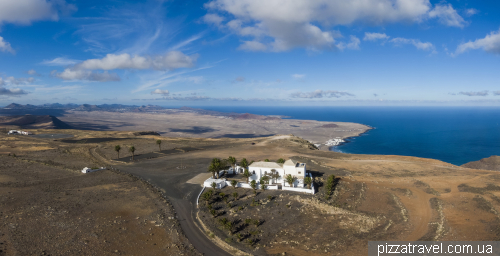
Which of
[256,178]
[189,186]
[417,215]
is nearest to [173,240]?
[189,186]

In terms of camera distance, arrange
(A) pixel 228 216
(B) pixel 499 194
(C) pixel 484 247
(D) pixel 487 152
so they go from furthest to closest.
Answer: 1. (D) pixel 487 152
2. (B) pixel 499 194
3. (A) pixel 228 216
4. (C) pixel 484 247

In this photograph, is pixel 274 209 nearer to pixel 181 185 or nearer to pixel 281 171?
pixel 281 171

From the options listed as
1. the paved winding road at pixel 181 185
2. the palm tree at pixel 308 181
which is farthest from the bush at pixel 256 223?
the palm tree at pixel 308 181

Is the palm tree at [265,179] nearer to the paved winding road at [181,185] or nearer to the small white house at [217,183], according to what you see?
the small white house at [217,183]

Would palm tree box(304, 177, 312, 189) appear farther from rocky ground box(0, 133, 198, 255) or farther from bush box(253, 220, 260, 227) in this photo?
rocky ground box(0, 133, 198, 255)

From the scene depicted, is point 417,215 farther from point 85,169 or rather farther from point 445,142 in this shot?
point 445,142
